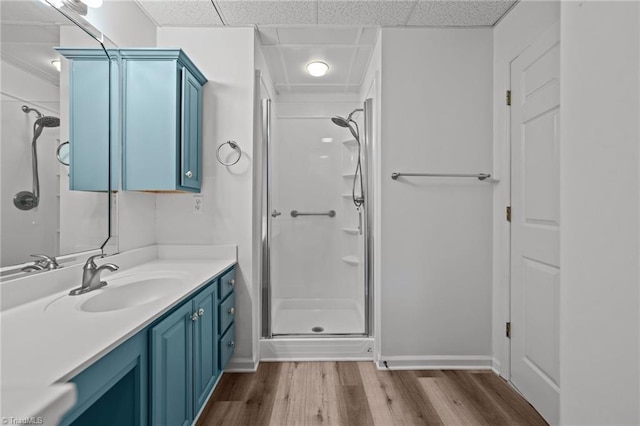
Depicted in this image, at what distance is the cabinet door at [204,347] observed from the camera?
158 cm

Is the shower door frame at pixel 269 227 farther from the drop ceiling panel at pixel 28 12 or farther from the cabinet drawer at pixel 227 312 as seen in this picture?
the drop ceiling panel at pixel 28 12

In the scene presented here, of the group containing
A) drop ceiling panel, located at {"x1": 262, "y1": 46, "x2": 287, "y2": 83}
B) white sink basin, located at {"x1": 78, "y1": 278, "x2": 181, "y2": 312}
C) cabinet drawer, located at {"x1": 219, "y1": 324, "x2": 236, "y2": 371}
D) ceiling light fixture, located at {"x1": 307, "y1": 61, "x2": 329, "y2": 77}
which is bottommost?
cabinet drawer, located at {"x1": 219, "y1": 324, "x2": 236, "y2": 371}

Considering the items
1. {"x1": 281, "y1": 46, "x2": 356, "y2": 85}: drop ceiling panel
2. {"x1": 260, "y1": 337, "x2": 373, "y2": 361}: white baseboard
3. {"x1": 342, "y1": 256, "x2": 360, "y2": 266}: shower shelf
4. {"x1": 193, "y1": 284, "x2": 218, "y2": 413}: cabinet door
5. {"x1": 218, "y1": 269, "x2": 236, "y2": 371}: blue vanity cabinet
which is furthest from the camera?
{"x1": 342, "y1": 256, "x2": 360, "y2": 266}: shower shelf

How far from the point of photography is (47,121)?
52.2 inches

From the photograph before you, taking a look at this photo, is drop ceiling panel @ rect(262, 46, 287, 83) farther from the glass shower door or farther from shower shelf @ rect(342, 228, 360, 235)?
shower shelf @ rect(342, 228, 360, 235)

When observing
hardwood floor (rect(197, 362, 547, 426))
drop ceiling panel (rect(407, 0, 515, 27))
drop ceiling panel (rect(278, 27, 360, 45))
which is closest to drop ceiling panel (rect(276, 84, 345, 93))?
drop ceiling panel (rect(278, 27, 360, 45))

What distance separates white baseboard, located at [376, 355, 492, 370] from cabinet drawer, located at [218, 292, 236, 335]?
112 cm

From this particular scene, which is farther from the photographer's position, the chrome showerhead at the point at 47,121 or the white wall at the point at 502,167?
the white wall at the point at 502,167

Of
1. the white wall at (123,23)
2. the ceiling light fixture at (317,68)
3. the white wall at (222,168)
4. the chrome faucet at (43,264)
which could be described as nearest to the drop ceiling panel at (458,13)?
the ceiling light fixture at (317,68)

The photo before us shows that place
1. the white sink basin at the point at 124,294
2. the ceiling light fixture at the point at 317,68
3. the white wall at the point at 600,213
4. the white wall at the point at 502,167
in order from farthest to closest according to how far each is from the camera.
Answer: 1. the ceiling light fixture at the point at 317,68
2. the white wall at the point at 502,167
3. the white sink basin at the point at 124,294
4. the white wall at the point at 600,213

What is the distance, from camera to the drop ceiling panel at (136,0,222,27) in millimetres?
2062

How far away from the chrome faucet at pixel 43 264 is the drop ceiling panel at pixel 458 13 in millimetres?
2450

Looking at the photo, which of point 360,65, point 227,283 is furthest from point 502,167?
point 227,283

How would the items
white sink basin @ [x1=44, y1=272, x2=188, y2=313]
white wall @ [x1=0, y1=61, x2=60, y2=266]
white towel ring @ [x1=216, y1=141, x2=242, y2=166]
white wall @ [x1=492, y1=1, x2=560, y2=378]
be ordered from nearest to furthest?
white wall @ [x1=0, y1=61, x2=60, y2=266], white sink basin @ [x1=44, y1=272, x2=188, y2=313], white wall @ [x1=492, y1=1, x2=560, y2=378], white towel ring @ [x1=216, y1=141, x2=242, y2=166]
